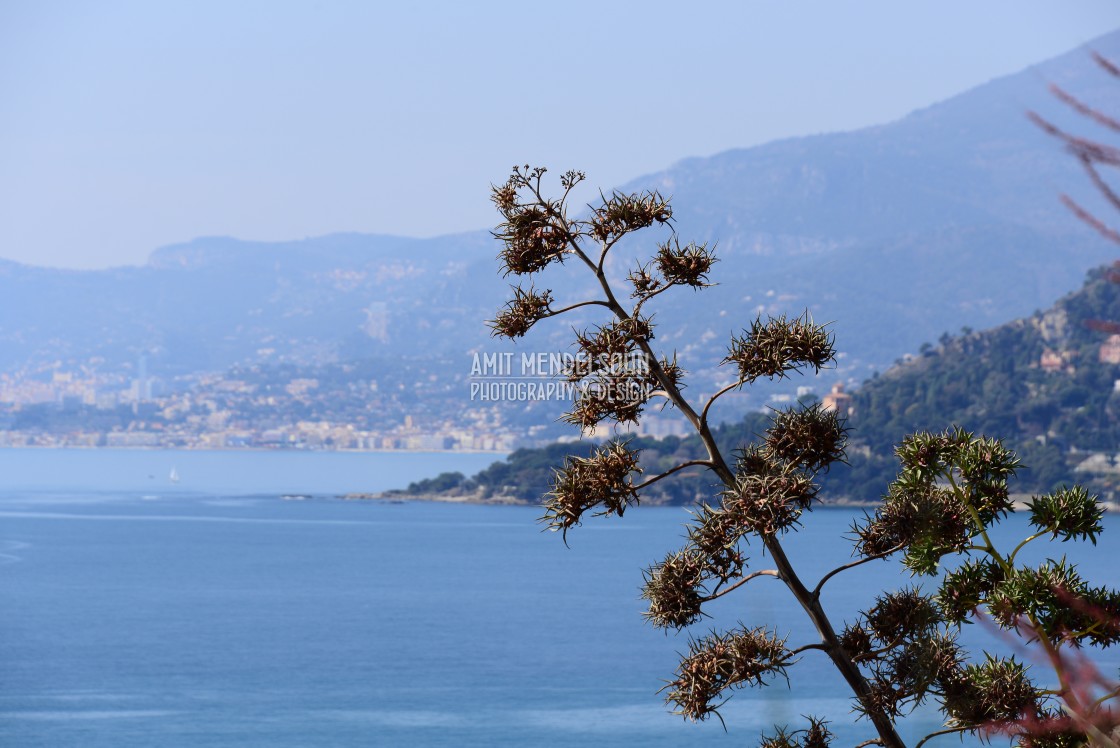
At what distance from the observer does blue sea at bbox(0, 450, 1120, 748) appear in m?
42.0

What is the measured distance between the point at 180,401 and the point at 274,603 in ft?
408

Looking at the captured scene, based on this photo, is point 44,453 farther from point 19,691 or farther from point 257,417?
point 19,691

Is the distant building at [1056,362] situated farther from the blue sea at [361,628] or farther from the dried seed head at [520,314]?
the dried seed head at [520,314]

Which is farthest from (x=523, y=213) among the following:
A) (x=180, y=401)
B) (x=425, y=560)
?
(x=180, y=401)

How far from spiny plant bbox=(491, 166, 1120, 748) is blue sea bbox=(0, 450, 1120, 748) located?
6872mm

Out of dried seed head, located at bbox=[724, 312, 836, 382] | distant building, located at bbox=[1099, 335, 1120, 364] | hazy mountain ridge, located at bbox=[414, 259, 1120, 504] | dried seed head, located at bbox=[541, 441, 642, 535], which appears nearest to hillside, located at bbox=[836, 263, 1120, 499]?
hazy mountain ridge, located at bbox=[414, 259, 1120, 504]

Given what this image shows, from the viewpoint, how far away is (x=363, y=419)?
177 m

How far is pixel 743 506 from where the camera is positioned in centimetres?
404

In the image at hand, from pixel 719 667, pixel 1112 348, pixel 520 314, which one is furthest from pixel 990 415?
pixel 520 314

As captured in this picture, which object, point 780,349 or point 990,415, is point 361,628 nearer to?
point 780,349

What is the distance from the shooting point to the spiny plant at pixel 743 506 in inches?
162

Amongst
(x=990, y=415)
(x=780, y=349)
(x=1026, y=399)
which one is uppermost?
(x=1026, y=399)

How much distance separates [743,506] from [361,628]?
189ft

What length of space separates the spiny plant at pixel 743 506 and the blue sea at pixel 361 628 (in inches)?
271
